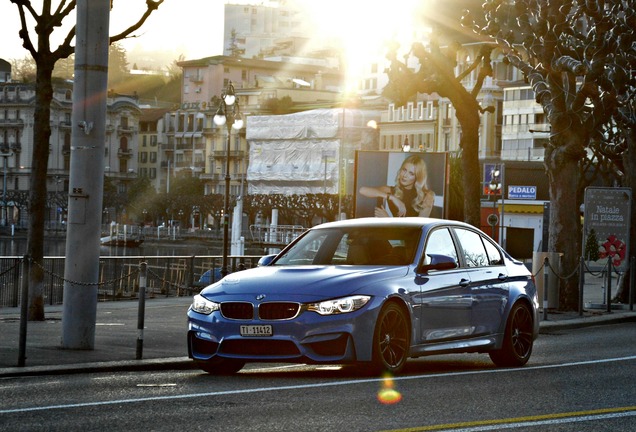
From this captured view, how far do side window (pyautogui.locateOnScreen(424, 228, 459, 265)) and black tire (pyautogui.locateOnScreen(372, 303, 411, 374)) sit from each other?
1042 millimetres

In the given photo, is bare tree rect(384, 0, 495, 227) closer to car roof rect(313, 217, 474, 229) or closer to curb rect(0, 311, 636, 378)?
car roof rect(313, 217, 474, 229)

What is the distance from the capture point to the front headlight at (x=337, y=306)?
44.5 ft

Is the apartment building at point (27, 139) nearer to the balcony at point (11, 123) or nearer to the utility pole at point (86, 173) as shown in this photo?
the balcony at point (11, 123)

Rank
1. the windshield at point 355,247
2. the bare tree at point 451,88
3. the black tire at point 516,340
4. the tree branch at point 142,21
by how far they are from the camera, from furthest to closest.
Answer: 1. the bare tree at point 451,88
2. the tree branch at point 142,21
3. the black tire at point 516,340
4. the windshield at point 355,247

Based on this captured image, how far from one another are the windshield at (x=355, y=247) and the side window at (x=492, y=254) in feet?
4.47

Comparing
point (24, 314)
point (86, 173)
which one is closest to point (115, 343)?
point (86, 173)

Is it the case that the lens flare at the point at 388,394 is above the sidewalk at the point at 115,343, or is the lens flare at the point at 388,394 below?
above

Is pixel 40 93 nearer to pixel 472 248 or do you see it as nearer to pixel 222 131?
pixel 472 248

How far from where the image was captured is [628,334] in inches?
918

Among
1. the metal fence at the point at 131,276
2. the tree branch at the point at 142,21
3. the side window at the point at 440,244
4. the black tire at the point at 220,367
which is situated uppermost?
the tree branch at the point at 142,21

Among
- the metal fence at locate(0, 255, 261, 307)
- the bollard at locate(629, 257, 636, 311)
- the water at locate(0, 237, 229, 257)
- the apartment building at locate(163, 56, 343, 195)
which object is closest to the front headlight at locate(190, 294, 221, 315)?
the bollard at locate(629, 257, 636, 311)

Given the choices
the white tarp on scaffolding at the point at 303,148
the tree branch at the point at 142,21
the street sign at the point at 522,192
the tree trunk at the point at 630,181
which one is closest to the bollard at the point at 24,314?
the tree branch at the point at 142,21

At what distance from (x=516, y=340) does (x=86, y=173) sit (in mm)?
5042

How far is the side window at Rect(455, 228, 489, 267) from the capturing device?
15992mm
